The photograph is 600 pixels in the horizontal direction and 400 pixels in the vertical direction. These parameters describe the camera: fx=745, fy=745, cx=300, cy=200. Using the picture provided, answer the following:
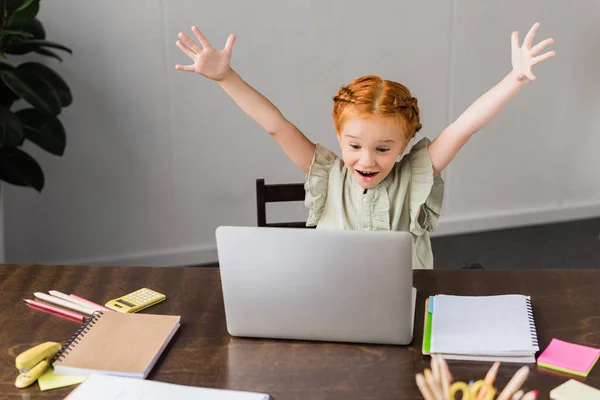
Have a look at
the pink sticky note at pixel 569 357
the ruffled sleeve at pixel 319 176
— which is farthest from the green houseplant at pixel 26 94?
the pink sticky note at pixel 569 357

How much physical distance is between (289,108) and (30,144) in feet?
3.96

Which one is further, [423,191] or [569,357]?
[423,191]

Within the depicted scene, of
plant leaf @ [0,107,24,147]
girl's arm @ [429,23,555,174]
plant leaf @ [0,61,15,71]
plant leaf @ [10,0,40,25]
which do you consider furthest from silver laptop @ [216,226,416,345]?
plant leaf @ [0,61,15,71]

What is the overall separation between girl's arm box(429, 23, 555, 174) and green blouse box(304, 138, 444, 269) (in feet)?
0.14

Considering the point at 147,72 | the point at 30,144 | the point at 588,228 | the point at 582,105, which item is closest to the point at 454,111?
the point at 582,105

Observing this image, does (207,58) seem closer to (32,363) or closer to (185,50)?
(185,50)

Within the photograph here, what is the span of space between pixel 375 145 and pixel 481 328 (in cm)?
46

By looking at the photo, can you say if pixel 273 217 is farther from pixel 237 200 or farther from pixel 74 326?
pixel 74 326

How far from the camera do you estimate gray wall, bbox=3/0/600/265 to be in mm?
3348

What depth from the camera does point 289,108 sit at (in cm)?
361

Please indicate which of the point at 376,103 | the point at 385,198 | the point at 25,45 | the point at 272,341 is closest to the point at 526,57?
the point at 376,103

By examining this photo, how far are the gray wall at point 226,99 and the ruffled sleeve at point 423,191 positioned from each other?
1818mm

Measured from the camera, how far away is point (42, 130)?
298cm

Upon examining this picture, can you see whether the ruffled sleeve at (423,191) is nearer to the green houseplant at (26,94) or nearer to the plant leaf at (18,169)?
the green houseplant at (26,94)
